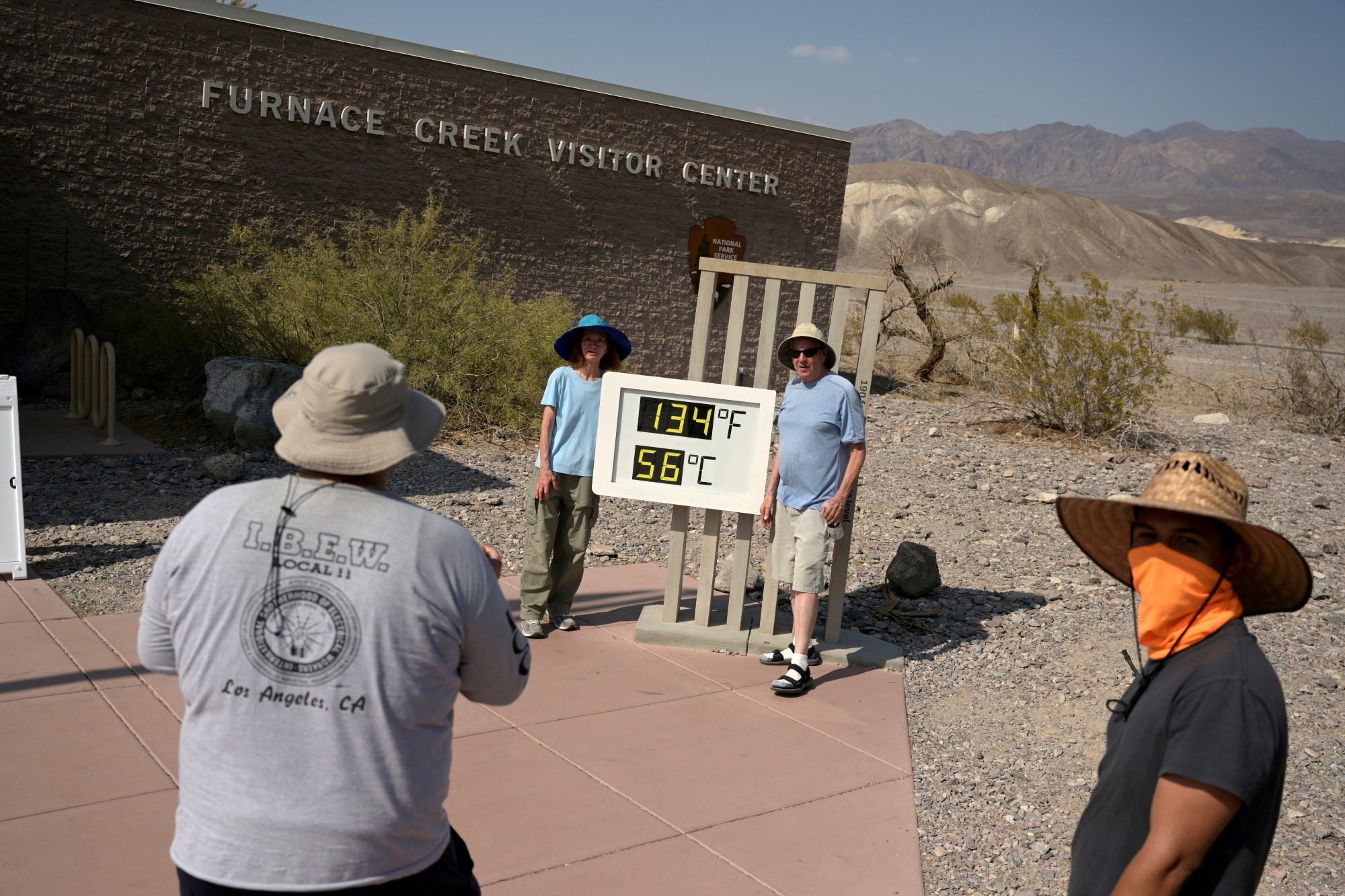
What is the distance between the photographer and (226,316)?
12227 mm

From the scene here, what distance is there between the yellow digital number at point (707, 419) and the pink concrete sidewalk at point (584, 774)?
1.33 metres

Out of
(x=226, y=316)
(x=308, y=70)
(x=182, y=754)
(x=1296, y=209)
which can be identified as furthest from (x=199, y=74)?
(x=1296, y=209)

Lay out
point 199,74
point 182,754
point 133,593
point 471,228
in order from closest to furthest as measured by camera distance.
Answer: point 182,754 < point 133,593 < point 199,74 < point 471,228

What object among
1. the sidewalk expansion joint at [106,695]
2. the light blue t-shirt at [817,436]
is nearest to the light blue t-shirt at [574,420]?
the light blue t-shirt at [817,436]

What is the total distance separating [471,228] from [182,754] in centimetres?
1434

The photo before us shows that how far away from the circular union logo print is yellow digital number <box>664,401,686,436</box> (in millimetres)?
4383

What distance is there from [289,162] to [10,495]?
872cm

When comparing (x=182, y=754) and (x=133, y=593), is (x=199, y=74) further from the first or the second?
(x=182, y=754)

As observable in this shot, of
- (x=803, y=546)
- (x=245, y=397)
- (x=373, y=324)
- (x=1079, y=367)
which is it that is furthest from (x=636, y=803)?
(x=1079, y=367)

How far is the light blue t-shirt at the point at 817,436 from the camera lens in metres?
5.61

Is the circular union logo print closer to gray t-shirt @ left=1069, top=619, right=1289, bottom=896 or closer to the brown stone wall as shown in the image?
gray t-shirt @ left=1069, top=619, right=1289, bottom=896

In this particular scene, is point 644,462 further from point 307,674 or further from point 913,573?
point 307,674

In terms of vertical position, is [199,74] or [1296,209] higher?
[1296,209]

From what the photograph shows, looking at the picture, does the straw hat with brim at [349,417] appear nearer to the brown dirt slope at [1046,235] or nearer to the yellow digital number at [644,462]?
the yellow digital number at [644,462]
